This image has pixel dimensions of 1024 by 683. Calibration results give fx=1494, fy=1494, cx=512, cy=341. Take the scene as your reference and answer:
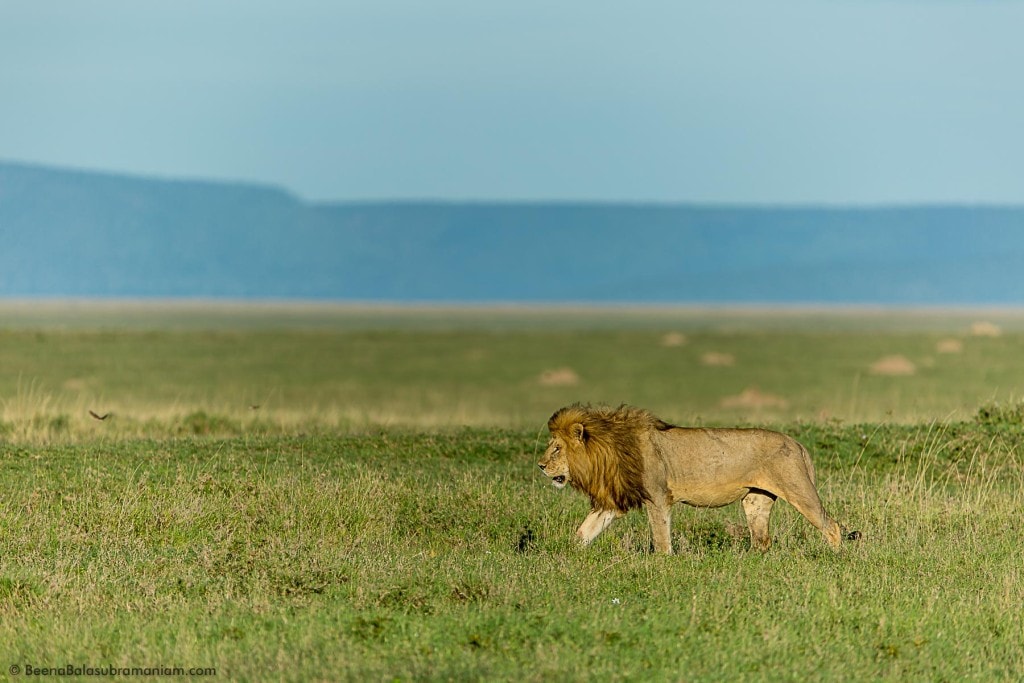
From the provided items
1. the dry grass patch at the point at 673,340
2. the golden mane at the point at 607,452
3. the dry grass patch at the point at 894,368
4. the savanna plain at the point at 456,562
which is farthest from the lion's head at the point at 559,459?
the dry grass patch at the point at 673,340

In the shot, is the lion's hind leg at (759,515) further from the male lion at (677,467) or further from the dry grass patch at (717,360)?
the dry grass patch at (717,360)

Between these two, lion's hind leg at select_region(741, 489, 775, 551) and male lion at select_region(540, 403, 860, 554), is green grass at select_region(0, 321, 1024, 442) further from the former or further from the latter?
lion's hind leg at select_region(741, 489, 775, 551)

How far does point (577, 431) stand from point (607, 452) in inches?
12.8

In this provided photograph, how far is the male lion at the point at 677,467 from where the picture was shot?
459 inches

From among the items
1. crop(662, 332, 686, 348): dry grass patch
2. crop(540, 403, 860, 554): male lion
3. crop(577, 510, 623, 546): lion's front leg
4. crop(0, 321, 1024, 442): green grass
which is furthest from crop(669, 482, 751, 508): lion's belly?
crop(662, 332, 686, 348): dry grass patch

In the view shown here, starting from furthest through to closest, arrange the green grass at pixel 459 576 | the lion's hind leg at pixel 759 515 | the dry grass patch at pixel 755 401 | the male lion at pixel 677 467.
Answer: the dry grass patch at pixel 755 401 < the lion's hind leg at pixel 759 515 < the male lion at pixel 677 467 < the green grass at pixel 459 576

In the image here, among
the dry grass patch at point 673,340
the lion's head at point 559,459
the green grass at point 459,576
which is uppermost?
the dry grass patch at point 673,340

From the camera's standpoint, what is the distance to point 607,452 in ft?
38.6

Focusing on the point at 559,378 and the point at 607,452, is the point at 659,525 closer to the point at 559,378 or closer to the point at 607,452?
the point at 607,452

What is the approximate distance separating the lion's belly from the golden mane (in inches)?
10.7

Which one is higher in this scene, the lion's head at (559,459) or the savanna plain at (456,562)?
the lion's head at (559,459)

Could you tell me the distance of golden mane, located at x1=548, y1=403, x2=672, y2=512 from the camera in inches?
460

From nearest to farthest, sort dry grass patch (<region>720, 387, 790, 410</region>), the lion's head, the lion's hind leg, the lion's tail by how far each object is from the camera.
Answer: the lion's tail
the lion's head
the lion's hind leg
dry grass patch (<region>720, 387, 790, 410</region>)

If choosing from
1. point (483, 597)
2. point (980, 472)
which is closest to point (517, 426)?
point (980, 472)
